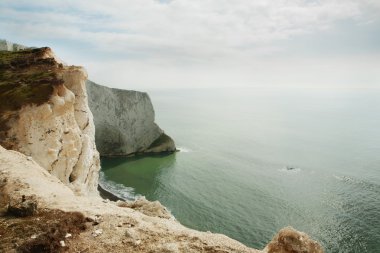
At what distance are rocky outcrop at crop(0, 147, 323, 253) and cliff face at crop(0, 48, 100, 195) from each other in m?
9.80

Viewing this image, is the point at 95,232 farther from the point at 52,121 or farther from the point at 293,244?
the point at 52,121

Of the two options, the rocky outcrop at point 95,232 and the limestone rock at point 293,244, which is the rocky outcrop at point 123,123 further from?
the limestone rock at point 293,244

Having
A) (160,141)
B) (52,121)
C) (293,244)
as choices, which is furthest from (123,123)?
(293,244)

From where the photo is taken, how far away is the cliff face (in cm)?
2528

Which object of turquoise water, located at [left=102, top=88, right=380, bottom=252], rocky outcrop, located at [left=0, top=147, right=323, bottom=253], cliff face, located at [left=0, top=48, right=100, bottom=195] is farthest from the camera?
turquoise water, located at [left=102, top=88, right=380, bottom=252]

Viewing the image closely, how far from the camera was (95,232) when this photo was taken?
42.1 ft

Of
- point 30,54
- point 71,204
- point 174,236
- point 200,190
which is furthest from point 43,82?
point 200,190

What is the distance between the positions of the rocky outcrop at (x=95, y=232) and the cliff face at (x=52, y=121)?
32.1ft

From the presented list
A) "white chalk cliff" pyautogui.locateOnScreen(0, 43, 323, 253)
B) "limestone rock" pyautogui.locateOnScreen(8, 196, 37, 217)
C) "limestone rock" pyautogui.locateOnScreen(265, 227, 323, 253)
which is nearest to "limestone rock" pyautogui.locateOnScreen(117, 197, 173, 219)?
"white chalk cliff" pyautogui.locateOnScreen(0, 43, 323, 253)

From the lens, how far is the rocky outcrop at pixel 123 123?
239 feet

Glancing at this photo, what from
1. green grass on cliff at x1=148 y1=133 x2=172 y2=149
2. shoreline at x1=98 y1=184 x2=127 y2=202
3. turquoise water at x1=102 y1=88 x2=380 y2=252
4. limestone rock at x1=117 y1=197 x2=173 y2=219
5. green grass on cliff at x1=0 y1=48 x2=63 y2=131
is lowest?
shoreline at x1=98 y1=184 x2=127 y2=202

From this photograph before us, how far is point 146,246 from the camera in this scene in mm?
12164

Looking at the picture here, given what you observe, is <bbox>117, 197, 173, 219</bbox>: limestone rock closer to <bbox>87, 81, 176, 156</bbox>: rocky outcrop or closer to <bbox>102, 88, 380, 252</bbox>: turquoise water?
<bbox>102, 88, 380, 252</bbox>: turquoise water

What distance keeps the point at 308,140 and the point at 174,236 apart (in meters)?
106
